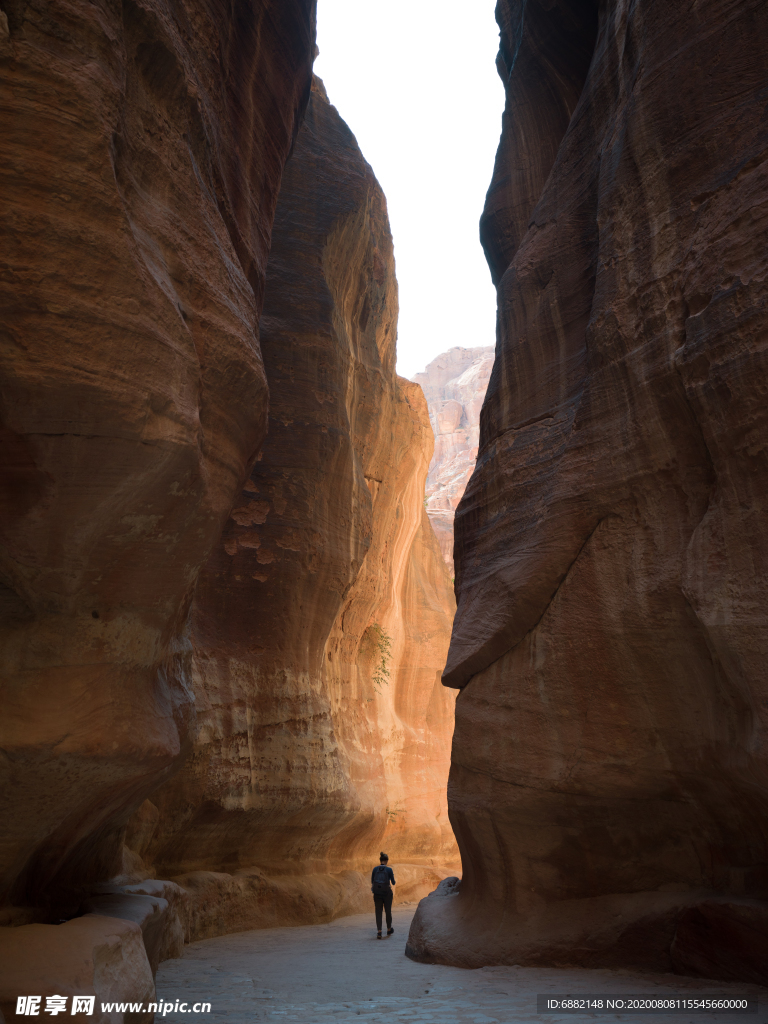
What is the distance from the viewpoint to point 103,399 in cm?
Result: 440

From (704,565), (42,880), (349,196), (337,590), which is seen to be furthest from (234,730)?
(349,196)

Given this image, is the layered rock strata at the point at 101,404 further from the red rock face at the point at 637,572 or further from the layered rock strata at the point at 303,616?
the layered rock strata at the point at 303,616

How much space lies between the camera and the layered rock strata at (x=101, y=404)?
4203 mm

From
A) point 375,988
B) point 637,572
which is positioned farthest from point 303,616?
point 637,572

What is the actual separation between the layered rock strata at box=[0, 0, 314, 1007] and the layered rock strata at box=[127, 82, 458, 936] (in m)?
5.08

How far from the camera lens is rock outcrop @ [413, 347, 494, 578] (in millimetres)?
66438

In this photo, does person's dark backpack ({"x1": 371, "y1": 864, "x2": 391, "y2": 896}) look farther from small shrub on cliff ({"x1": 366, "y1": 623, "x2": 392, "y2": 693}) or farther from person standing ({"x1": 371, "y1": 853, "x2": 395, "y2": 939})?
small shrub on cliff ({"x1": 366, "y1": 623, "x2": 392, "y2": 693})

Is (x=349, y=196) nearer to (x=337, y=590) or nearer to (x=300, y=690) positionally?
(x=337, y=590)

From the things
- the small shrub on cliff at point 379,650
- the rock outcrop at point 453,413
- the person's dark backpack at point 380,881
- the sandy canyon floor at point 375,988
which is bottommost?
the person's dark backpack at point 380,881

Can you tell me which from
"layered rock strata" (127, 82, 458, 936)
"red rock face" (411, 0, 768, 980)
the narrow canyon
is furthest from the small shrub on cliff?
"red rock face" (411, 0, 768, 980)

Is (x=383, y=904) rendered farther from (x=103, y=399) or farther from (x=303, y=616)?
(x=103, y=399)

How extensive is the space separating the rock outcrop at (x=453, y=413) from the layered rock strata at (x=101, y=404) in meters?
51.7

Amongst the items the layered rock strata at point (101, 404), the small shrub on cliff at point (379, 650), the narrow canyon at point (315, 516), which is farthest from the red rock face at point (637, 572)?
the small shrub on cliff at point (379, 650)

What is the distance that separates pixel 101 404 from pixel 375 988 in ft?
17.8
